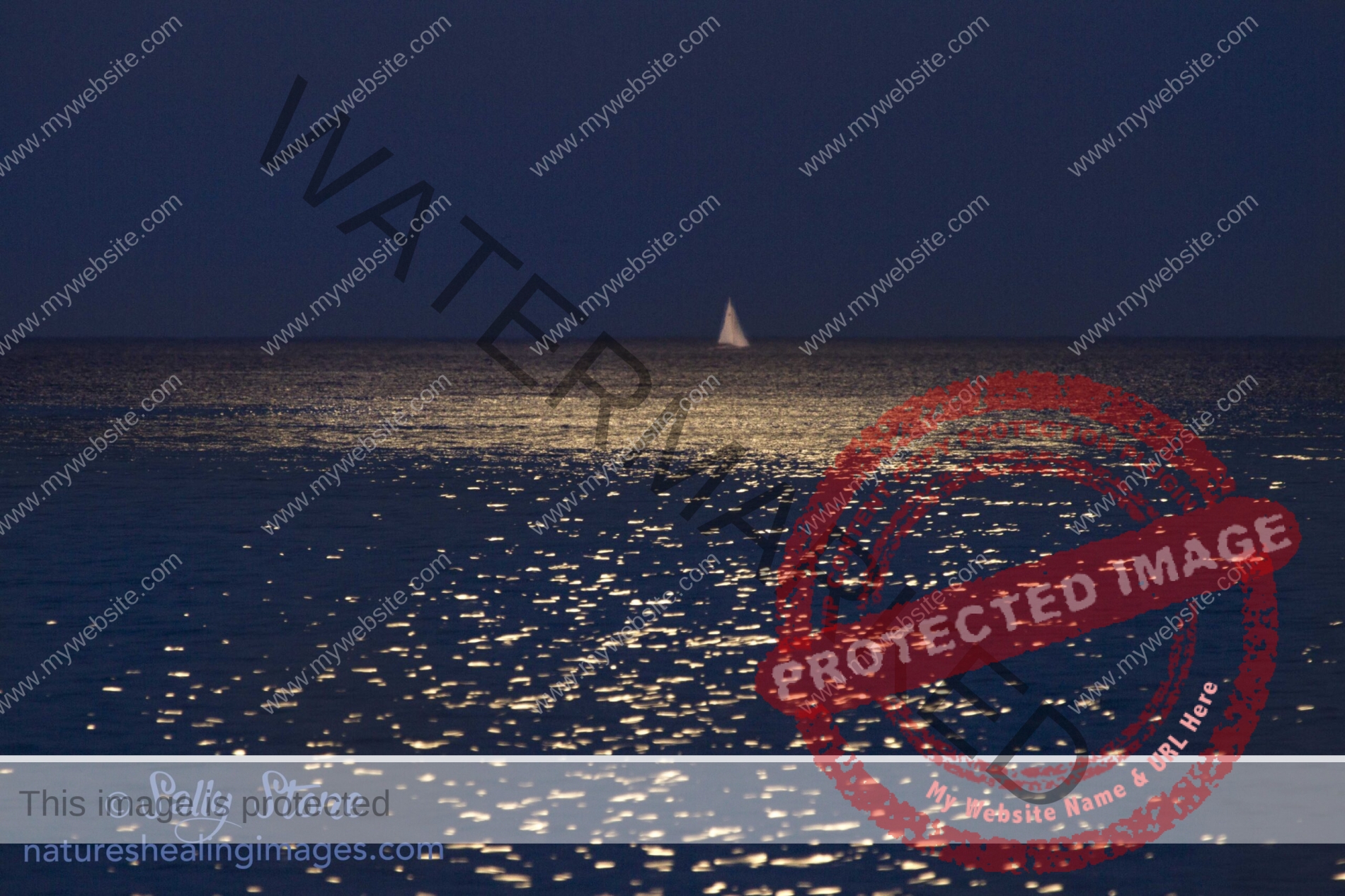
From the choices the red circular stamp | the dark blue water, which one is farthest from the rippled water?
the red circular stamp

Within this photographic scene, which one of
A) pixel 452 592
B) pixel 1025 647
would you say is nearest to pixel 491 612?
pixel 452 592

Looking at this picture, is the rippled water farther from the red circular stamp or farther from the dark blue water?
the red circular stamp

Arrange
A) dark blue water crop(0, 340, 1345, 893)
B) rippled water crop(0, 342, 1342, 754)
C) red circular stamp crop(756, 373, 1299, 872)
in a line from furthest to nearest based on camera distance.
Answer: rippled water crop(0, 342, 1342, 754)
dark blue water crop(0, 340, 1345, 893)
red circular stamp crop(756, 373, 1299, 872)

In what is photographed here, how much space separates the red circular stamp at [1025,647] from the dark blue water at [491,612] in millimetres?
528

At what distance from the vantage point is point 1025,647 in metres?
26.6

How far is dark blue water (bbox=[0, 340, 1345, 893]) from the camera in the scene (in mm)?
19859

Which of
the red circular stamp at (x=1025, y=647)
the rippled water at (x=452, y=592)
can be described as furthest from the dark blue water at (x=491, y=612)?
the red circular stamp at (x=1025, y=647)

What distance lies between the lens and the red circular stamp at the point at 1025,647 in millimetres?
16781

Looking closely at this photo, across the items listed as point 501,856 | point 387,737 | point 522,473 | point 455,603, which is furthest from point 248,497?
point 501,856

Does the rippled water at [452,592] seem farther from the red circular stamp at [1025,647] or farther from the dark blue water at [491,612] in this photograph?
the red circular stamp at [1025,647]

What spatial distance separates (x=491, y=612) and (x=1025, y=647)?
11755mm

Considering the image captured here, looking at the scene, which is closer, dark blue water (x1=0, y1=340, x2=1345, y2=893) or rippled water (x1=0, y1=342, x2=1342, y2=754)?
dark blue water (x1=0, y1=340, x2=1345, y2=893)

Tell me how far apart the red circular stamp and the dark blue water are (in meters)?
0.53

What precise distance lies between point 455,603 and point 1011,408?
93115 mm
